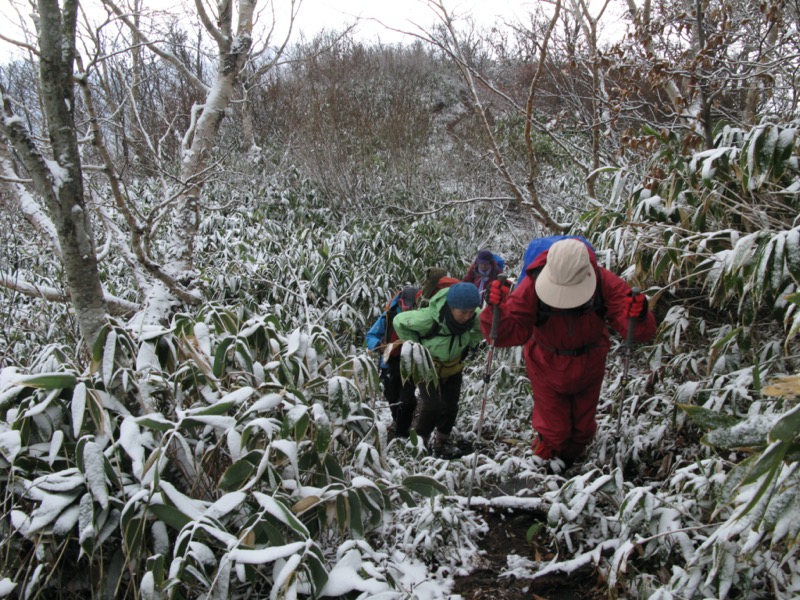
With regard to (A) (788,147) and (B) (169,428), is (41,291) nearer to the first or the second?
(B) (169,428)

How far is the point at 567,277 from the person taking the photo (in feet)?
9.68

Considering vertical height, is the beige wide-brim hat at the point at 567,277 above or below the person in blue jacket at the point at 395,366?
above

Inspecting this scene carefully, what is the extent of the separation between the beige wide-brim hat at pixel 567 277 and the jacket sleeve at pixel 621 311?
172 millimetres

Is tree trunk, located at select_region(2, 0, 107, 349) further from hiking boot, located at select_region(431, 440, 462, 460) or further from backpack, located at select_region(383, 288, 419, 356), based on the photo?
hiking boot, located at select_region(431, 440, 462, 460)

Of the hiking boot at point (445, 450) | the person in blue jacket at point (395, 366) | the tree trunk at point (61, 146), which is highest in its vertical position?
the tree trunk at point (61, 146)

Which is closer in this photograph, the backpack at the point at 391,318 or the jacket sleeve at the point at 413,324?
the jacket sleeve at the point at 413,324

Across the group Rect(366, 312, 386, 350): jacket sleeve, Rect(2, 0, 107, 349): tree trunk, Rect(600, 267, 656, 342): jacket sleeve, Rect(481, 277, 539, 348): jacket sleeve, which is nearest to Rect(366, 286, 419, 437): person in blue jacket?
Rect(366, 312, 386, 350): jacket sleeve

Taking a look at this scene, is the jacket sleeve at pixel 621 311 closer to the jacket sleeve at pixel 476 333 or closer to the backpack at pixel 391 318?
the jacket sleeve at pixel 476 333

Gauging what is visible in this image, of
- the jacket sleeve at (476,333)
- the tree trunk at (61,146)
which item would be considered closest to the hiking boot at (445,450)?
the jacket sleeve at (476,333)

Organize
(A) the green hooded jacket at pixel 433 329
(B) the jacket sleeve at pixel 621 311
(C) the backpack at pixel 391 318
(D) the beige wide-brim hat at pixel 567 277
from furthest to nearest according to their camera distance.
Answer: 1. (C) the backpack at pixel 391 318
2. (A) the green hooded jacket at pixel 433 329
3. (B) the jacket sleeve at pixel 621 311
4. (D) the beige wide-brim hat at pixel 567 277

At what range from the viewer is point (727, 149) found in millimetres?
2920

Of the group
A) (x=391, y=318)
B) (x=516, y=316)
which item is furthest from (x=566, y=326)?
(x=391, y=318)

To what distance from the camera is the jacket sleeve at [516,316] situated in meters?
3.19

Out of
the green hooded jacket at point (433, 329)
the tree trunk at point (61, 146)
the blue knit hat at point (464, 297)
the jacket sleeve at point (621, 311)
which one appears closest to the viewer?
the tree trunk at point (61, 146)
